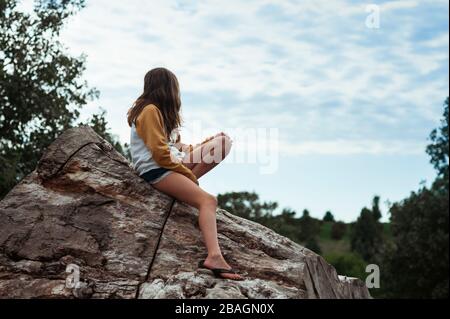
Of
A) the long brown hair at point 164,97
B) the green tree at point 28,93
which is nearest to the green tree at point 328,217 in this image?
the green tree at point 28,93

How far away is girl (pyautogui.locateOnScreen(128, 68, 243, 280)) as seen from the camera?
308 inches

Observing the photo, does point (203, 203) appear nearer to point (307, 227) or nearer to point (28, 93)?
point (28, 93)

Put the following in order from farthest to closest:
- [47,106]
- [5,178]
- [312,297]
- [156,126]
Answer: [47,106] → [5,178] → [156,126] → [312,297]

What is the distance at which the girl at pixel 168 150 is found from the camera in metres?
7.82

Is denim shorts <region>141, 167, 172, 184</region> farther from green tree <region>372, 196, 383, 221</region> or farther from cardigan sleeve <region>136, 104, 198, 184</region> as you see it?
green tree <region>372, 196, 383, 221</region>

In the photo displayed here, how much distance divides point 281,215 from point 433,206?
1689 cm

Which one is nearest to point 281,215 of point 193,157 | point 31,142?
point 31,142

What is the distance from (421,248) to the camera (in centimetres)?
3741

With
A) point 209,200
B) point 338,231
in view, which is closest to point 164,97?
point 209,200

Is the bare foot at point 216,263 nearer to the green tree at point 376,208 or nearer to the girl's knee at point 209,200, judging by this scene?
the girl's knee at point 209,200

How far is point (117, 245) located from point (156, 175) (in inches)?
40.6

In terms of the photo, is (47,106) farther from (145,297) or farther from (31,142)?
(145,297)

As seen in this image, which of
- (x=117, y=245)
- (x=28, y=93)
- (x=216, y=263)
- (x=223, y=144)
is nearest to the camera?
(x=216, y=263)
